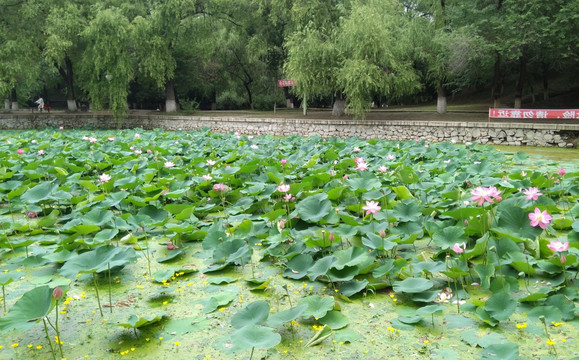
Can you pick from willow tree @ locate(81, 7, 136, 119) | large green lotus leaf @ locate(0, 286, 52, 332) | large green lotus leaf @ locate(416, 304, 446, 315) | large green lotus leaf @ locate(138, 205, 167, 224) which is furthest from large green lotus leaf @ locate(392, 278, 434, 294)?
willow tree @ locate(81, 7, 136, 119)

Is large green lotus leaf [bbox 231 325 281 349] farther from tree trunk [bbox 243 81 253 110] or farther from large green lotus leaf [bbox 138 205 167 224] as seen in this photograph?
tree trunk [bbox 243 81 253 110]

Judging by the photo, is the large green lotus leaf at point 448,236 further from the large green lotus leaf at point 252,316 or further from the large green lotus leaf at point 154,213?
the large green lotus leaf at point 154,213

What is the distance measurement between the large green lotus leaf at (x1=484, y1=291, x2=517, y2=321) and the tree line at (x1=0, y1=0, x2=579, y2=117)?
10584 mm

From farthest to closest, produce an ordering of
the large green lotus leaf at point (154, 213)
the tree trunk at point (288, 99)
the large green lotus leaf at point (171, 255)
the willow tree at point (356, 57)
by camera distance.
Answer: the tree trunk at point (288, 99) < the willow tree at point (356, 57) < the large green lotus leaf at point (154, 213) < the large green lotus leaf at point (171, 255)

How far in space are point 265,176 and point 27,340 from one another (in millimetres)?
2551

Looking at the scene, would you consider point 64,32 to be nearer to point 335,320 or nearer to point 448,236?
point 448,236

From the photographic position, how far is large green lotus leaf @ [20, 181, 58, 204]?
10.7 ft

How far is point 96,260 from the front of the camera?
6.88 ft

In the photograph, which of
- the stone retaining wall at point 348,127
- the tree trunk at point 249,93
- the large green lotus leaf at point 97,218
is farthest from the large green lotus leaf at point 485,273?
the tree trunk at point 249,93

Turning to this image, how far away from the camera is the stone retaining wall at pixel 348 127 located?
10852 millimetres

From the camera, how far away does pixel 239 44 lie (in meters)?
19.4

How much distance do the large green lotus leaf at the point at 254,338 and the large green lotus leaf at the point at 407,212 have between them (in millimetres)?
1425

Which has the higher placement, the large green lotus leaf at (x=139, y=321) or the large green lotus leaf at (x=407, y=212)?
the large green lotus leaf at (x=407, y=212)

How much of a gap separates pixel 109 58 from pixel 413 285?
16.0 metres
